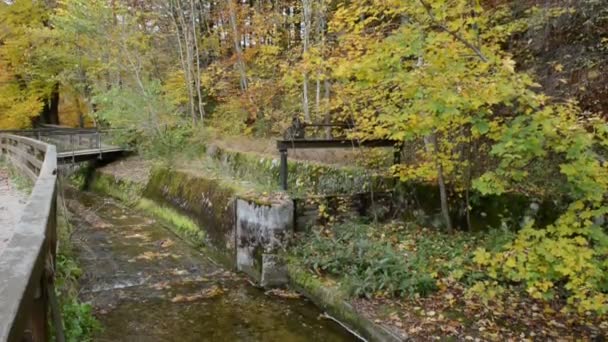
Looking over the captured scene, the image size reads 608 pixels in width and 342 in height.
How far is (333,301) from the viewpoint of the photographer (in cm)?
656

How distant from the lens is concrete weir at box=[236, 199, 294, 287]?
789 cm

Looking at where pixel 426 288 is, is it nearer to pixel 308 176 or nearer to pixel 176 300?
pixel 176 300

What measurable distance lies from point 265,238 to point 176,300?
6.06ft

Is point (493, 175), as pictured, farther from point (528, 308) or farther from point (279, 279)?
point (279, 279)

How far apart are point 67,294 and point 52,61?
2189cm

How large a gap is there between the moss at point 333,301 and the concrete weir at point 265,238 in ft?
0.96

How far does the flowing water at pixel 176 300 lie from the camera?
242 inches

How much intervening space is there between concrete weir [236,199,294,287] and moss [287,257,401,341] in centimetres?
29

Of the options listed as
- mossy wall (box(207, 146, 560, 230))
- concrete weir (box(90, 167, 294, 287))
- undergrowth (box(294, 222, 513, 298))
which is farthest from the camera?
concrete weir (box(90, 167, 294, 287))

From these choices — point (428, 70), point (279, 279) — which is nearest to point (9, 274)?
point (428, 70)

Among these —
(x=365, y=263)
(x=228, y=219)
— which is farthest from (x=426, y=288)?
(x=228, y=219)

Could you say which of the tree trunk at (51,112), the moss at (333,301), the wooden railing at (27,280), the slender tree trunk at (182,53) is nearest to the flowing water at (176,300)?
the moss at (333,301)

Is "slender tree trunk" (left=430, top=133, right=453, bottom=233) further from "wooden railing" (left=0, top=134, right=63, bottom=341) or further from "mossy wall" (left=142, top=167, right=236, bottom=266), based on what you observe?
"wooden railing" (left=0, top=134, right=63, bottom=341)

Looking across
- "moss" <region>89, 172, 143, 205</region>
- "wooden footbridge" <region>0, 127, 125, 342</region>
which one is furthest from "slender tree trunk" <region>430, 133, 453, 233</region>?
"moss" <region>89, 172, 143, 205</region>
